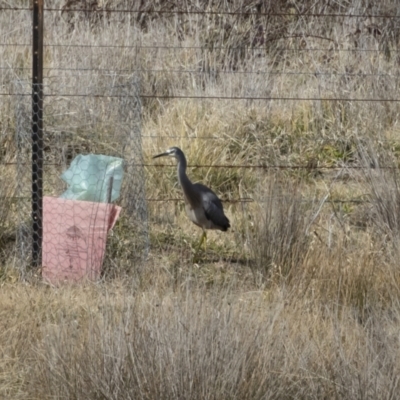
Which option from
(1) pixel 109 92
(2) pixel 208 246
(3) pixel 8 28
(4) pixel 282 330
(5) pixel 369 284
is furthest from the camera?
(3) pixel 8 28

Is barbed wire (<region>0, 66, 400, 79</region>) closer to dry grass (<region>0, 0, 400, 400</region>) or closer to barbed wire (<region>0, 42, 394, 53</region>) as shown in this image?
dry grass (<region>0, 0, 400, 400</region>)

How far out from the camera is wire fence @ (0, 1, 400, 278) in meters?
7.51

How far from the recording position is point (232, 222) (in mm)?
7641

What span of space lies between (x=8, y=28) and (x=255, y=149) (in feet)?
10.7

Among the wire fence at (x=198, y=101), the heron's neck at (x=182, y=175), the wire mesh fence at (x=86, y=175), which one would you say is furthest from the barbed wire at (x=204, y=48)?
the heron's neck at (x=182, y=175)

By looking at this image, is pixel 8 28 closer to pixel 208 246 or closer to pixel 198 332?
pixel 208 246

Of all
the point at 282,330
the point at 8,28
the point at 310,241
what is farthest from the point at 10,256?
the point at 8,28

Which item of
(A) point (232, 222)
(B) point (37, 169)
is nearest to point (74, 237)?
(B) point (37, 169)

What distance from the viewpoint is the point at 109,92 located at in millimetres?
8578

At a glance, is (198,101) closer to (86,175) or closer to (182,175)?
(182,175)

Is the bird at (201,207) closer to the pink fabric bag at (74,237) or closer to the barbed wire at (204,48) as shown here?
the pink fabric bag at (74,237)

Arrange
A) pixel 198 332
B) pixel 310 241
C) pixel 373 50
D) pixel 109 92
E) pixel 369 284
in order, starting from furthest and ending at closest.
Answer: pixel 373 50 → pixel 109 92 → pixel 310 241 → pixel 369 284 → pixel 198 332

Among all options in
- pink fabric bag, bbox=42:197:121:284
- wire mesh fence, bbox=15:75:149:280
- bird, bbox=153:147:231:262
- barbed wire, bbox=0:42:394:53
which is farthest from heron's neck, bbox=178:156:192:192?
barbed wire, bbox=0:42:394:53

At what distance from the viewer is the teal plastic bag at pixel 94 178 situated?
6.87 m
